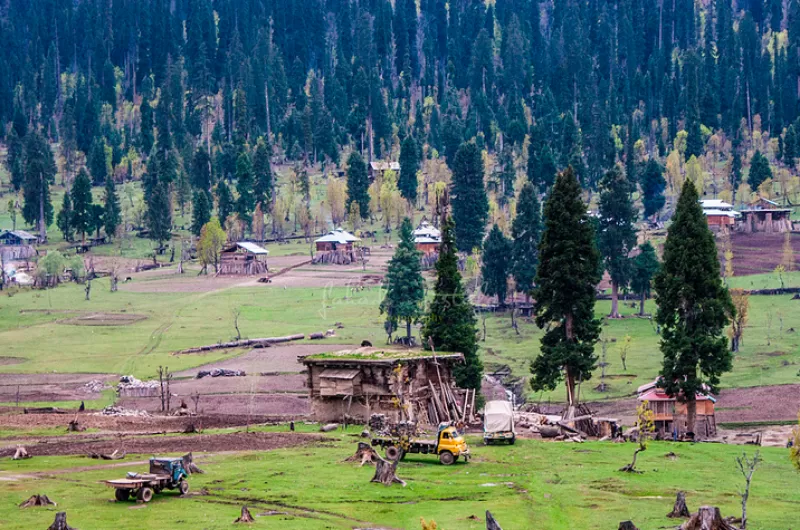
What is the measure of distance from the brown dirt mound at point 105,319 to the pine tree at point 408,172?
64.3m

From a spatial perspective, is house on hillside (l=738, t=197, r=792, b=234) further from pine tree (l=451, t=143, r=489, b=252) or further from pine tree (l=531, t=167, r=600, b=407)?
pine tree (l=531, t=167, r=600, b=407)

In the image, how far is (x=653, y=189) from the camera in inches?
5714

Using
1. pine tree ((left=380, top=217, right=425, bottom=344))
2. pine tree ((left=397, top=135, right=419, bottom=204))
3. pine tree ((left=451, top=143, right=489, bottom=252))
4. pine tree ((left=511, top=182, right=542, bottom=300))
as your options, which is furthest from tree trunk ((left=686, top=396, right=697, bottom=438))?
pine tree ((left=397, top=135, right=419, bottom=204))

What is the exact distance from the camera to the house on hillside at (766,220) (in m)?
132

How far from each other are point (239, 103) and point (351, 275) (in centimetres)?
7075

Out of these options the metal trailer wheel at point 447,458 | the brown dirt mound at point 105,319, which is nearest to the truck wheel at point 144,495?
the metal trailer wheel at point 447,458

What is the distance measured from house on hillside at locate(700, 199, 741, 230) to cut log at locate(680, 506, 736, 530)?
10842cm

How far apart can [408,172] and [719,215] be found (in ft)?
151

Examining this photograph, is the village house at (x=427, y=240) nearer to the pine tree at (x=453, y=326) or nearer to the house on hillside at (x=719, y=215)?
the house on hillside at (x=719, y=215)

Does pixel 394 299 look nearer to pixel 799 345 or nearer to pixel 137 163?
pixel 799 345

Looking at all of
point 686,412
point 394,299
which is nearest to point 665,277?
point 686,412

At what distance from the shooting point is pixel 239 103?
615 feet

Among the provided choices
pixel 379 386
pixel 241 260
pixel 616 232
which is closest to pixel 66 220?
pixel 241 260

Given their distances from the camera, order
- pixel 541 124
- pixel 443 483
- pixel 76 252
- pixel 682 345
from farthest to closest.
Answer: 1. pixel 541 124
2. pixel 76 252
3. pixel 682 345
4. pixel 443 483
